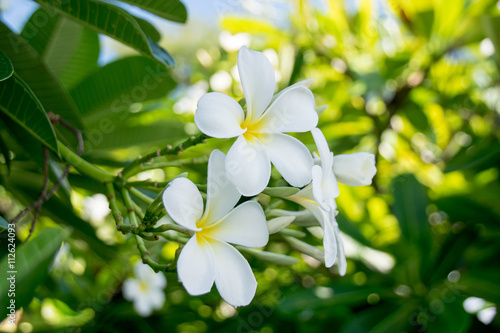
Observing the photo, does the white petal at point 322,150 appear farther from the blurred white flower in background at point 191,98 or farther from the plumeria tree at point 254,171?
the blurred white flower in background at point 191,98

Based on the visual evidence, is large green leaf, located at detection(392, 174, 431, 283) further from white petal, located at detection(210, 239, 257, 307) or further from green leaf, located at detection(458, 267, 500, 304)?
white petal, located at detection(210, 239, 257, 307)

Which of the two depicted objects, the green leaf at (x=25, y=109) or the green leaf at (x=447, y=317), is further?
the green leaf at (x=447, y=317)

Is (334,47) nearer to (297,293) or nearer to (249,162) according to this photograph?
(297,293)

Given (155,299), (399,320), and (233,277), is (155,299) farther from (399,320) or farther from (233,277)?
(233,277)

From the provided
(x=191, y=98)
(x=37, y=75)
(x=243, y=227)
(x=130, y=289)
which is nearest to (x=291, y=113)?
(x=243, y=227)

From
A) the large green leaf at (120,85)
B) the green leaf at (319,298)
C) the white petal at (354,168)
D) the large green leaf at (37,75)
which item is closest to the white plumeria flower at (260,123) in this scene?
the white petal at (354,168)

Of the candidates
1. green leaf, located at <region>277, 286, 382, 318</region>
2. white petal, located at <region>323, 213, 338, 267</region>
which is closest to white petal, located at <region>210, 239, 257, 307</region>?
white petal, located at <region>323, 213, 338, 267</region>
